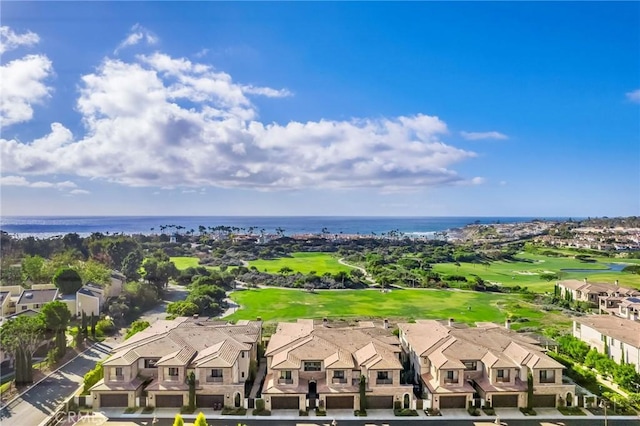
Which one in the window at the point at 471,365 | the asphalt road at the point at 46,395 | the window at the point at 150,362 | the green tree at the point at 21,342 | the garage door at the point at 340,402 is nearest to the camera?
the asphalt road at the point at 46,395

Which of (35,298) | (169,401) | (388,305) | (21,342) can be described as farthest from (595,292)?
(35,298)

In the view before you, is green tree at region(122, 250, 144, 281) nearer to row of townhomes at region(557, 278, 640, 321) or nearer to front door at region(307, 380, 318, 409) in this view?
front door at region(307, 380, 318, 409)

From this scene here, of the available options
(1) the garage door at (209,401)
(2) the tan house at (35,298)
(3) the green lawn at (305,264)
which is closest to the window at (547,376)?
(1) the garage door at (209,401)

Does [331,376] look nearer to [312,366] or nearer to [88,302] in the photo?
[312,366]

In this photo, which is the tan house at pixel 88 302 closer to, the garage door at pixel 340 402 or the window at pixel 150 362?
the window at pixel 150 362

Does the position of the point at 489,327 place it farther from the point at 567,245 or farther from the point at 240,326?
the point at 567,245

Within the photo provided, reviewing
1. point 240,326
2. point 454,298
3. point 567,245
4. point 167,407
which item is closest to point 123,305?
point 240,326
